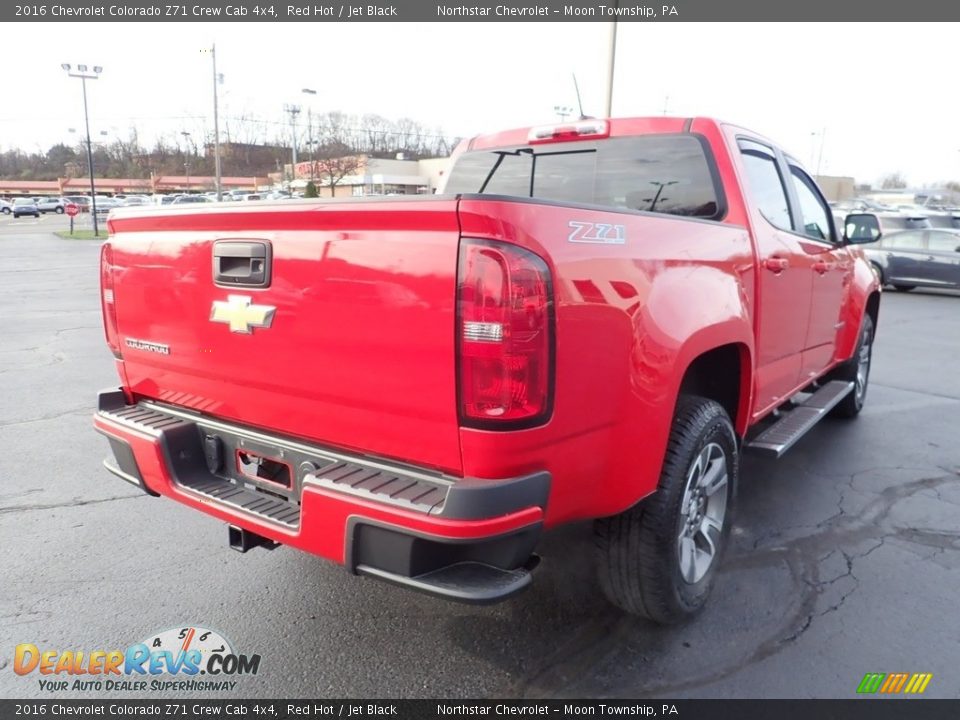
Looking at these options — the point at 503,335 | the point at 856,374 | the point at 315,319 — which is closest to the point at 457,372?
the point at 503,335

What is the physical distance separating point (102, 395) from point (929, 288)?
61.0 feet

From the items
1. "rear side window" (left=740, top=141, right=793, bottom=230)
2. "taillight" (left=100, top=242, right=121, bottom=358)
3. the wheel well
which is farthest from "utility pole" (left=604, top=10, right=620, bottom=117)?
"taillight" (left=100, top=242, right=121, bottom=358)

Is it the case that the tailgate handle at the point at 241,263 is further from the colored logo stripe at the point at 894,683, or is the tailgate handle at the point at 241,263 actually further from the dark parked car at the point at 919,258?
the dark parked car at the point at 919,258

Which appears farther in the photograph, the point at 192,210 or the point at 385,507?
the point at 192,210

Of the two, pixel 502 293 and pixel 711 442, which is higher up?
pixel 502 293

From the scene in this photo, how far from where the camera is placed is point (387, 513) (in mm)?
2045

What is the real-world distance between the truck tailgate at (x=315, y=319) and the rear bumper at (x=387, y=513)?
0.08 meters

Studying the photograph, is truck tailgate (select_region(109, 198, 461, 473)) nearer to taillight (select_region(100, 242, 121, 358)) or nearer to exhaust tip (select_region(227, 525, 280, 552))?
taillight (select_region(100, 242, 121, 358))

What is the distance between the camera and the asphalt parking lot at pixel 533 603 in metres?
2.62

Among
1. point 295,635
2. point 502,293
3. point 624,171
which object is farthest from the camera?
point 624,171

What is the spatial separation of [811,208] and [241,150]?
8268cm

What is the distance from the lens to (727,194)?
11.1 ft

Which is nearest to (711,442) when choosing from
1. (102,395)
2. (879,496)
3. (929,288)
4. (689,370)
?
(689,370)

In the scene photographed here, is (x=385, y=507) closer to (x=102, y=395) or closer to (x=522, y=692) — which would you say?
(x=522, y=692)
